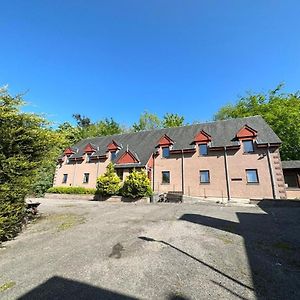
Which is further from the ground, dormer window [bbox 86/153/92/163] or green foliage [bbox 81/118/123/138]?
green foliage [bbox 81/118/123/138]

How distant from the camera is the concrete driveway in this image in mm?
4277

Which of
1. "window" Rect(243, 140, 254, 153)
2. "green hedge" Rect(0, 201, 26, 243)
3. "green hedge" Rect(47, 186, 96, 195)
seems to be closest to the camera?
"green hedge" Rect(0, 201, 26, 243)

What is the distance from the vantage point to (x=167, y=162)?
83.2ft

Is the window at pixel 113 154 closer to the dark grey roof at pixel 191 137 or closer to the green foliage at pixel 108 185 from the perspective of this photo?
the dark grey roof at pixel 191 137

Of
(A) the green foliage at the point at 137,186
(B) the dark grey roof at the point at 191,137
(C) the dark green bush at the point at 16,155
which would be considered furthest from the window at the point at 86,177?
(C) the dark green bush at the point at 16,155

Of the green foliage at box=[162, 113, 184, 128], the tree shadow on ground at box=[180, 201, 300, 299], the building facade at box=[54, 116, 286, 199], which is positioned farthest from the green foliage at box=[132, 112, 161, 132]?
the tree shadow on ground at box=[180, 201, 300, 299]

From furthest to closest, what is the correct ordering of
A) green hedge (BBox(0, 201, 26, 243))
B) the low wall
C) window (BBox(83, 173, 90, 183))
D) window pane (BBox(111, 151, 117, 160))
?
window (BBox(83, 173, 90, 183))
window pane (BBox(111, 151, 117, 160))
the low wall
green hedge (BBox(0, 201, 26, 243))

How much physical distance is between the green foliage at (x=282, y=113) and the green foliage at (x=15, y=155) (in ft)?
122

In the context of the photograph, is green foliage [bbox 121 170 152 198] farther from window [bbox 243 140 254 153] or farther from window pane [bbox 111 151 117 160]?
window [bbox 243 140 254 153]

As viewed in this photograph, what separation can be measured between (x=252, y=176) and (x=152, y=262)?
18978mm

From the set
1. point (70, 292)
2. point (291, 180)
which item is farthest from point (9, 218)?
point (291, 180)

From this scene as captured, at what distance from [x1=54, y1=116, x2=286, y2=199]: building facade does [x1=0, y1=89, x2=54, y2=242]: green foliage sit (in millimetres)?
16138

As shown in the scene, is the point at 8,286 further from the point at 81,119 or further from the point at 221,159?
the point at 81,119

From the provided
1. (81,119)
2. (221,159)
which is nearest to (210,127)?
(221,159)
